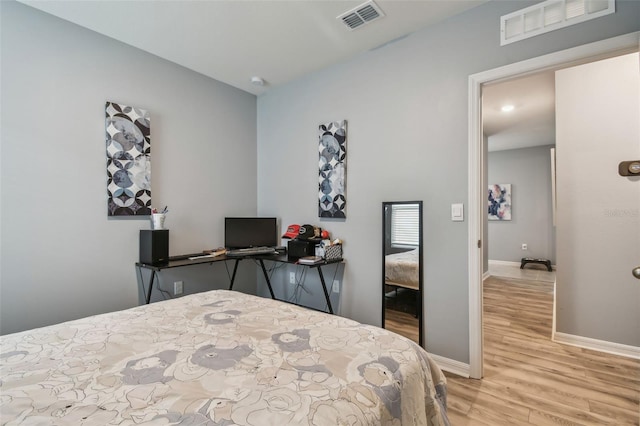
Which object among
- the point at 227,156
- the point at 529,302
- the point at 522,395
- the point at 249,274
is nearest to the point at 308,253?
the point at 249,274

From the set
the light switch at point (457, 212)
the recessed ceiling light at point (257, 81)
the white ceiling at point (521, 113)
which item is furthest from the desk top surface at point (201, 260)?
the white ceiling at point (521, 113)

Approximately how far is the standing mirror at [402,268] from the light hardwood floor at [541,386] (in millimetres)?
518

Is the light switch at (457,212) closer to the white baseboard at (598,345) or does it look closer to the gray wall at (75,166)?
the white baseboard at (598,345)

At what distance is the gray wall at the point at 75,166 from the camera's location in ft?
6.68

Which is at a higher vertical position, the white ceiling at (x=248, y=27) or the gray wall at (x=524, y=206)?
the white ceiling at (x=248, y=27)

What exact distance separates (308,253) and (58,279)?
6.63 ft

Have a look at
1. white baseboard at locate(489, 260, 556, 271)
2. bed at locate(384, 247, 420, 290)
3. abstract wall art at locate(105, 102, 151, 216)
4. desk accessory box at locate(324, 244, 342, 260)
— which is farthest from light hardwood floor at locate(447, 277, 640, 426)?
white baseboard at locate(489, 260, 556, 271)

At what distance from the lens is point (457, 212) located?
2221 mm

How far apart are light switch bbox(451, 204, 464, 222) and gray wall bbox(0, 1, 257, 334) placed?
2484 millimetres

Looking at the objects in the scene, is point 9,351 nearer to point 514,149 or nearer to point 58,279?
point 58,279

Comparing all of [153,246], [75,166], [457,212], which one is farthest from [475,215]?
[75,166]

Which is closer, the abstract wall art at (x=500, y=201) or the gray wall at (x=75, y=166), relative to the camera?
the gray wall at (x=75, y=166)

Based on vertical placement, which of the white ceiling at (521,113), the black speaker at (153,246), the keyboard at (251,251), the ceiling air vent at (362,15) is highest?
the white ceiling at (521,113)

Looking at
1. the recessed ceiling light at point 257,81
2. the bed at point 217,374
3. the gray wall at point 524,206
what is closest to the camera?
the bed at point 217,374
